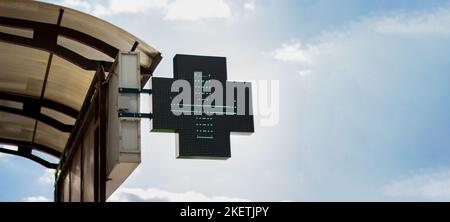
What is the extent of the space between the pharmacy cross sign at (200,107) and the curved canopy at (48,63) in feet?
3.34

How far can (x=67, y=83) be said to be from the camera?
1645 centimetres

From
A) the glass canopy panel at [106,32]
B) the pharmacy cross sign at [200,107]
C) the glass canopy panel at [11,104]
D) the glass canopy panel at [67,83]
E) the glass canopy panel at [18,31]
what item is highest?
the glass canopy panel at [11,104]

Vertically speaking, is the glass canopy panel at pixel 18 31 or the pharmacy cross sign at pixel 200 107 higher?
the glass canopy panel at pixel 18 31

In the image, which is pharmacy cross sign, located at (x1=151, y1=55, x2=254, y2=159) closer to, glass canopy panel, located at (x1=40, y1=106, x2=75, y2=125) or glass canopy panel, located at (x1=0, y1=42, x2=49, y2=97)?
glass canopy panel, located at (x1=0, y1=42, x2=49, y2=97)

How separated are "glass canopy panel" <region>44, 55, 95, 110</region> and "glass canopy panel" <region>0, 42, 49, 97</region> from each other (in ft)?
0.71

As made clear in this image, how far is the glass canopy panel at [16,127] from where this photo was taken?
19234 mm

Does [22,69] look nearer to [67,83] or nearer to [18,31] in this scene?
[67,83]

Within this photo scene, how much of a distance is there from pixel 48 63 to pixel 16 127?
17.8 feet

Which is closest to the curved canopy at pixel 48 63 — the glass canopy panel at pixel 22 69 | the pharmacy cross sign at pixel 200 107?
the glass canopy panel at pixel 22 69

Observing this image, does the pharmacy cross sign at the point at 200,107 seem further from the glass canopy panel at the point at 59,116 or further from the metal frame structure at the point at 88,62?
the glass canopy panel at the point at 59,116

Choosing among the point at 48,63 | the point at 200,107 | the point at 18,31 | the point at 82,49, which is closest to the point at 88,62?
the point at 82,49

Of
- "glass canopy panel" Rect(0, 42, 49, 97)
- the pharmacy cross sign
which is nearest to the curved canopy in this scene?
"glass canopy panel" Rect(0, 42, 49, 97)
